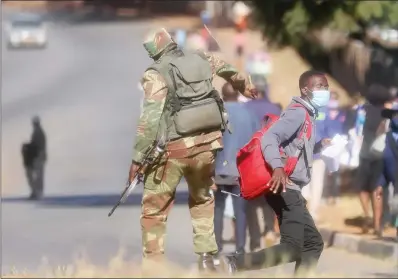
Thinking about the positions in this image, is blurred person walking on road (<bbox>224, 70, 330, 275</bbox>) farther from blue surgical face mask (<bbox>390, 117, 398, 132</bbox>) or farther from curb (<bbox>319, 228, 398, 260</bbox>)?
curb (<bbox>319, 228, 398, 260</bbox>)

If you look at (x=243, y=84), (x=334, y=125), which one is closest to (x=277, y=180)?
(x=243, y=84)

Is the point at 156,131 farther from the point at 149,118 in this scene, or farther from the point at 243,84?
the point at 243,84

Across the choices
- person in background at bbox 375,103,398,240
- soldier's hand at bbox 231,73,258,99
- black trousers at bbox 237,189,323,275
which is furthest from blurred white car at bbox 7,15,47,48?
black trousers at bbox 237,189,323,275

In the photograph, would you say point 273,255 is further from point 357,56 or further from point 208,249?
point 357,56

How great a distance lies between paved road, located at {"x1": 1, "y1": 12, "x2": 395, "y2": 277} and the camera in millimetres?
13281

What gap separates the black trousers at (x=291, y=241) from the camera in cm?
830

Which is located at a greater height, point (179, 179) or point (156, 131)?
point (156, 131)

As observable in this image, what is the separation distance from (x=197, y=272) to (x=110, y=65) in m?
43.6

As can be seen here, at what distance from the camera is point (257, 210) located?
13.0 metres

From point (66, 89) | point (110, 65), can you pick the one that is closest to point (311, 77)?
point (66, 89)

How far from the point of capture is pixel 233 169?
10.9 meters

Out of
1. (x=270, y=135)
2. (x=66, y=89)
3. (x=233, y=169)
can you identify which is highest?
(x=270, y=135)

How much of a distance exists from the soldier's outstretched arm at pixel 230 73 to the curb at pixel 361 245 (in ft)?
13.8

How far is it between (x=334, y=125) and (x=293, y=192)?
6588 mm
